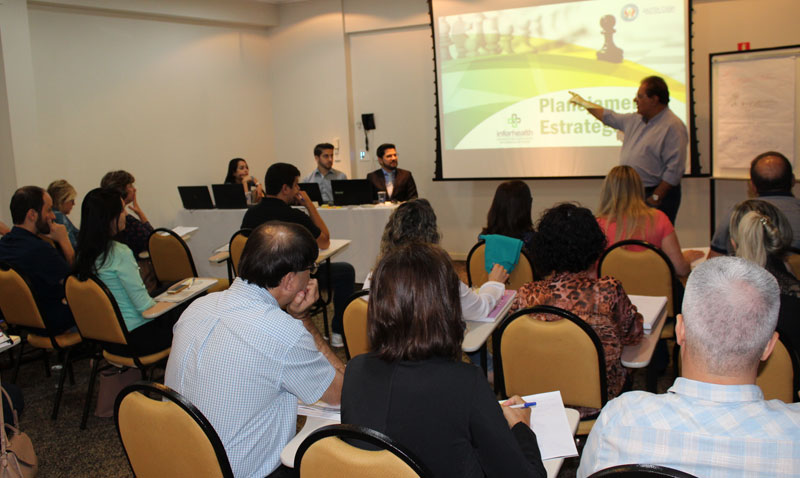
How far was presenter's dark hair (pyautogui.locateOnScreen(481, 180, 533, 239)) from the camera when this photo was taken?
3662 millimetres

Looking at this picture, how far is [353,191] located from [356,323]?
3616 mm

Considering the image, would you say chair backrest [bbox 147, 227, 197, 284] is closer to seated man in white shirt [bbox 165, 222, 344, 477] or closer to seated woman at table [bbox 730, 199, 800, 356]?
seated man in white shirt [bbox 165, 222, 344, 477]

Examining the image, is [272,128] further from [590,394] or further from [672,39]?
[590,394]

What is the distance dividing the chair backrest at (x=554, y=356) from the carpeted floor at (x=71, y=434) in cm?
68

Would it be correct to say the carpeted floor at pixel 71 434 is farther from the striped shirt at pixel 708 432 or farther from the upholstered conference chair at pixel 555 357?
the striped shirt at pixel 708 432

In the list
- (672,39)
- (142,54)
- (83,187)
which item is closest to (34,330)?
(83,187)

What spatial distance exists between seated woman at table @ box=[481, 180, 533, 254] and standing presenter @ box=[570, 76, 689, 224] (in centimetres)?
167

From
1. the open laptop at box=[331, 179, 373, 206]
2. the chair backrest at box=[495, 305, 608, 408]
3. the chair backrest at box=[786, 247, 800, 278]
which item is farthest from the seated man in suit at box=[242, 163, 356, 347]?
the chair backrest at box=[786, 247, 800, 278]

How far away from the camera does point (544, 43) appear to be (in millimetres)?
6418

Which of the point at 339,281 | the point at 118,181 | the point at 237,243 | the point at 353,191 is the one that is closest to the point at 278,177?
the point at 237,243

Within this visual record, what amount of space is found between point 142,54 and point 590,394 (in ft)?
21.2

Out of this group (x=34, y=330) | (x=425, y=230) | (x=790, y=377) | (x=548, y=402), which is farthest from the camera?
(x=34, y=330)

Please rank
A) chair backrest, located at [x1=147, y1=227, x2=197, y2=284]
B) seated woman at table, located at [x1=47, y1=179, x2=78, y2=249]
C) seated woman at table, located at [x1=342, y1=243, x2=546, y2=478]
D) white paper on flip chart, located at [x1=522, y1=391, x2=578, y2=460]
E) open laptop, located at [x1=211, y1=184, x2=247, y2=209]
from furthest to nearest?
open laptop, located at [x1=211, y1=184, x2=247, y2=209] → seated woman at table, located at [x1=47, y1=179, x2=78, y2=249] → chair backrest, located at [x1=147, y1=227, x2=197, y2=284] → white paper on flip chart, located at [x1=522, y1=391, x2=578, y2=460] → seated woman at table, located at [x1=342, y1=243, x2=546, y2=478]

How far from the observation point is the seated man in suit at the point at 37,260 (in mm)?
3703
